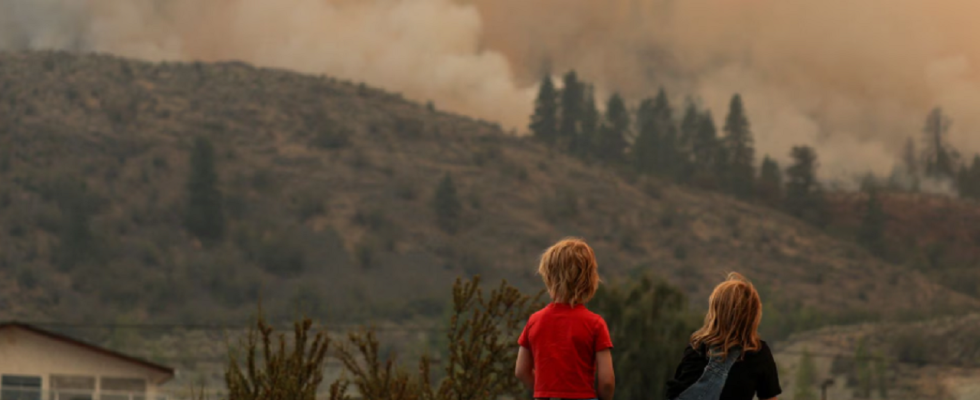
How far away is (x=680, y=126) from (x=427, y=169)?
4070cm

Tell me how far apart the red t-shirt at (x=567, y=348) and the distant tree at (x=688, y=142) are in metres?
130

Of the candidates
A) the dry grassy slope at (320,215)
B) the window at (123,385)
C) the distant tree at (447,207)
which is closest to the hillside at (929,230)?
the dry grassy slope at (320,215)

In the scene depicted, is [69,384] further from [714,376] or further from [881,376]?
[881,376]

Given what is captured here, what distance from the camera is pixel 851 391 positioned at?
8044cm

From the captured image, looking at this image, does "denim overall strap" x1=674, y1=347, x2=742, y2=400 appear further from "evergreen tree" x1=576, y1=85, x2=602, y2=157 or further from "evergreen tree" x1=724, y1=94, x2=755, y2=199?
"evergreen tree" x1=724, y1=94, x2=755, y2=199

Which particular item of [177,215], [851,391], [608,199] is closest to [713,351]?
[851,391]

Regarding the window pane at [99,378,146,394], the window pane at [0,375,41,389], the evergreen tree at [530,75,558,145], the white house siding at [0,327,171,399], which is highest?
the evergreen tree at [530,75,558,145]

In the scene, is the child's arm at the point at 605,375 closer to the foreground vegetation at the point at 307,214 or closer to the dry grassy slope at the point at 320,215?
A: the foreground vegetation at the point at 307,214

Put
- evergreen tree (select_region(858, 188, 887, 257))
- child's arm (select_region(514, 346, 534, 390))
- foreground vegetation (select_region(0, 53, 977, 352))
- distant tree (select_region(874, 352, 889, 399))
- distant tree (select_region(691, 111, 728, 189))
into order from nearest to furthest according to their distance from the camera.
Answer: child's arm (select_region(514, 346, 534, 390))
distant tree (select_region(874, 352, 889, 399))
foreground vegetation (select_region(0, 53, 977, 352))
evergreen tree (select_region(858, 188, 887, 257))
distant tree (select_region(691, 111, 728, 189))

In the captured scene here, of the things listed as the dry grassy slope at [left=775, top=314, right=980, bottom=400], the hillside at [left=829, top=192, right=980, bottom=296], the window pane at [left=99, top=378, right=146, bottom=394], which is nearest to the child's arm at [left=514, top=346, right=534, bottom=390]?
the window pane at [left=99, top=378, right=146, bottom=394]

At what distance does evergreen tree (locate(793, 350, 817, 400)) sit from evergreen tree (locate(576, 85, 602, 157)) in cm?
5809

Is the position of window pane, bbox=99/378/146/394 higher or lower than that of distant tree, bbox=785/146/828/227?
lower

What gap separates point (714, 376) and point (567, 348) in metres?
0.64

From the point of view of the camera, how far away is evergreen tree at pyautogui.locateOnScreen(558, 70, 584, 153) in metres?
139
